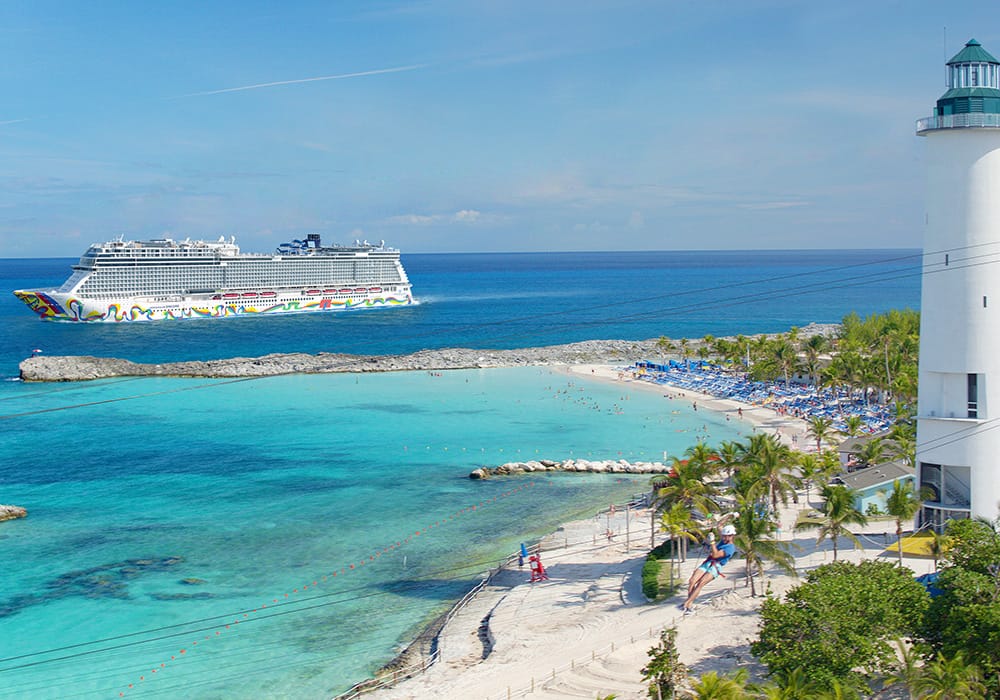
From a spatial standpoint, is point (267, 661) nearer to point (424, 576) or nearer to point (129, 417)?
point (424, 576)

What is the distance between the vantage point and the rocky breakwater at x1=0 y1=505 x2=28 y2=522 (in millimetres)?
27866

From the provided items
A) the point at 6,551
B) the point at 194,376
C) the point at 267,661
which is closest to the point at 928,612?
the point at 267,661

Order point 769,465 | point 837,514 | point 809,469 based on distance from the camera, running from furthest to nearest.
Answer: point 809,469
point 769,465
point 837,514

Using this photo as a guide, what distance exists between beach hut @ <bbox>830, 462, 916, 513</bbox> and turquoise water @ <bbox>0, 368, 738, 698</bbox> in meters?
8.80

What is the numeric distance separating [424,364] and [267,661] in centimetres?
4723

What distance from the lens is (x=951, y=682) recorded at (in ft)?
36.8

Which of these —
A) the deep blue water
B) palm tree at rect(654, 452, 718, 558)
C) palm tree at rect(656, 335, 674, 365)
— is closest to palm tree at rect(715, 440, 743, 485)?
palm tree at rect(654, 452, 718, 558)

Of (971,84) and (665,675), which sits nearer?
(665,675)

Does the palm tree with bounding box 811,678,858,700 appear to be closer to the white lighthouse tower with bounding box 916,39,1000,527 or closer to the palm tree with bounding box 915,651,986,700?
the palm tree with bounding box 915,651,986,700

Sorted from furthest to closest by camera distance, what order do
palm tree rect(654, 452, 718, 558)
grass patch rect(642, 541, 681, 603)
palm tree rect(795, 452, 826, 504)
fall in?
palm tree rect(795, 452, 826, 504)
palm tree rect(654, 452, 718, 558)
grass patch rect(642, 541, 681, 603)

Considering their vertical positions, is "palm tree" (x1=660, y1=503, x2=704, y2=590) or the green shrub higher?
"palm tree" (x1=660, y1=503, x2=704, y2=590)

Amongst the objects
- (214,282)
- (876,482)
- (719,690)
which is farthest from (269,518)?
(214,282)

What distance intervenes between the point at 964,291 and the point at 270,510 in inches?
846

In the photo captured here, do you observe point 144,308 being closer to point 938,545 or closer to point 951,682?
point 938,545
